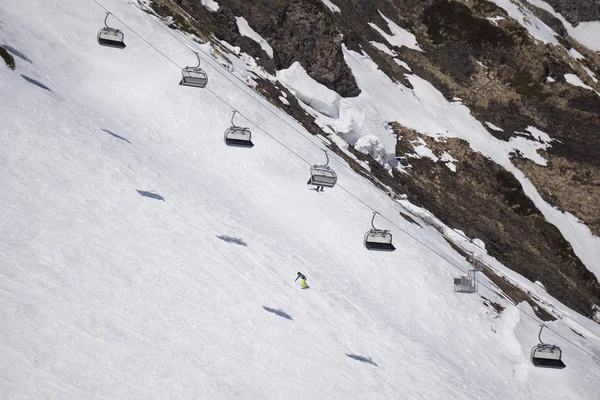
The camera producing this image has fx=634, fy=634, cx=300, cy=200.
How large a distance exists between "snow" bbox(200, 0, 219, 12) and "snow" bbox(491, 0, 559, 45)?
157ft

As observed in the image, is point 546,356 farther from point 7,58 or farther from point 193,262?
point 7,58

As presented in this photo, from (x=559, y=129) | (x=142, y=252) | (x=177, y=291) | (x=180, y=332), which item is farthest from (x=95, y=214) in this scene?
(x=559, y=129)

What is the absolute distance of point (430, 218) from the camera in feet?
158

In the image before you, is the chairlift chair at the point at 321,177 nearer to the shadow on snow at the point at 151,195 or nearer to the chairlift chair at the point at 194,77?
the shadow on snow at the point at 151,195

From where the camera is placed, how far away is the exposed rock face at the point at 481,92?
54062 mm

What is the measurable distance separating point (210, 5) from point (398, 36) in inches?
1276

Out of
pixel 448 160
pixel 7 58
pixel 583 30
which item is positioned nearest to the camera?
pixel 7 58

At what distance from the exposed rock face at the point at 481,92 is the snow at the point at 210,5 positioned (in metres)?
0.64

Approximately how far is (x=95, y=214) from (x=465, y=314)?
2114 cm

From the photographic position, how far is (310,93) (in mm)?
58344

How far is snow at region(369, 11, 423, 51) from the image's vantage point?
268 feet

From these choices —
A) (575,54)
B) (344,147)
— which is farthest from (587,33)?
(344,147)

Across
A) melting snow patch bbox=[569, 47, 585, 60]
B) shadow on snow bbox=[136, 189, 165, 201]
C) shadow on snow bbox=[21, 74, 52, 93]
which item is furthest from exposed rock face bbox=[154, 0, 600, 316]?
shadow on snow bbox=[136, 189, 165, 201]

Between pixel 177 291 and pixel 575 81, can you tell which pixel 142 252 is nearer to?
pixel 177 291
